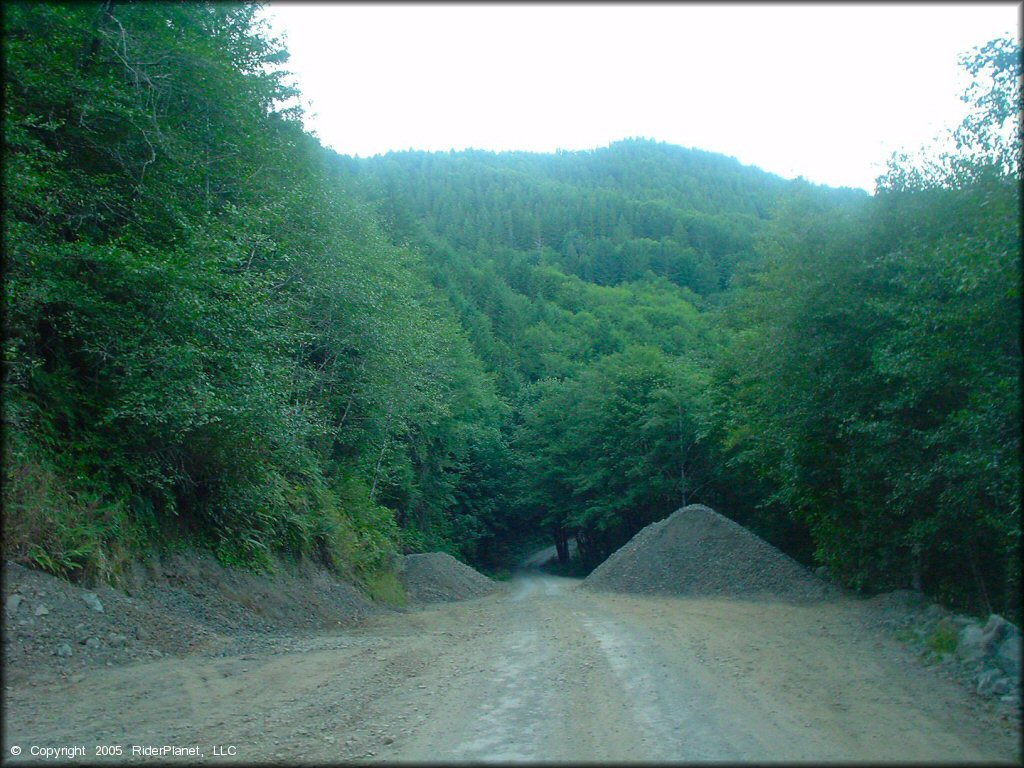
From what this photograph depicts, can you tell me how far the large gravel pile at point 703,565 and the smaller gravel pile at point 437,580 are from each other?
4028mm

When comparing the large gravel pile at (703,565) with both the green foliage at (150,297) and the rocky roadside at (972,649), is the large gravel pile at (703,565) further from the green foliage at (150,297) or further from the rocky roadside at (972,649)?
the green foliage at (150,297)

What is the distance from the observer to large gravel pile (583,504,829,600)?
61.1 ft

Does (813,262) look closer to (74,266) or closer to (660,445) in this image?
(74,266)

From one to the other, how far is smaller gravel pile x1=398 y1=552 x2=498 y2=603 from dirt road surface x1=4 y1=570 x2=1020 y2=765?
10918mm

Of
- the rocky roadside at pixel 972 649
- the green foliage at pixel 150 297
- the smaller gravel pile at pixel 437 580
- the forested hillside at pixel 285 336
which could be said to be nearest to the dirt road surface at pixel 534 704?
the rocky roadside at pixel 972 649

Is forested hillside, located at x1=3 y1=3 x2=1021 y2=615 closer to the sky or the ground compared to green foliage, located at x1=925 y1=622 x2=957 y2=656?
closer to the sky

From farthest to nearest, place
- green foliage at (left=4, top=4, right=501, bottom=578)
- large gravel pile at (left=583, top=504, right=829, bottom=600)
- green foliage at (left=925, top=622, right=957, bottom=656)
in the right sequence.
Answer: large gravel pile at (left=583, top=504, right=829, bottom=600) → green foliage at (left=4, top=4, right=501, bottom=578) → green foliage at (left=925, top=622, right=957, bottom=656)

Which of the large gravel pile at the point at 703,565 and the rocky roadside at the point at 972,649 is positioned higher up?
the rocky roadside at the point at 972,649

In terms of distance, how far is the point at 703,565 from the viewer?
21.0 meters

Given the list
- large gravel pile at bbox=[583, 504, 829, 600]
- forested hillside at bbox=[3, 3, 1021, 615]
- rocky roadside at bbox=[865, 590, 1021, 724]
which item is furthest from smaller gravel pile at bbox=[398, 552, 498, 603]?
rocky roadside at bbox=[865, 590, 1021, 724]

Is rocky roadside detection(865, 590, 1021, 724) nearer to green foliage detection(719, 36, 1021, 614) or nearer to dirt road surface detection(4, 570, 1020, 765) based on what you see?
dirt road surface detection(4, 570, 1020, 765)

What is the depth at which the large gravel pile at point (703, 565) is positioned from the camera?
61.1 ft

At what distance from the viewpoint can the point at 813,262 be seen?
1403 centimetres

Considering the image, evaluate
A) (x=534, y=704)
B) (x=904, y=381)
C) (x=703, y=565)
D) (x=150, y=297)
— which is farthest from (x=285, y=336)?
(x=703, y=565)
